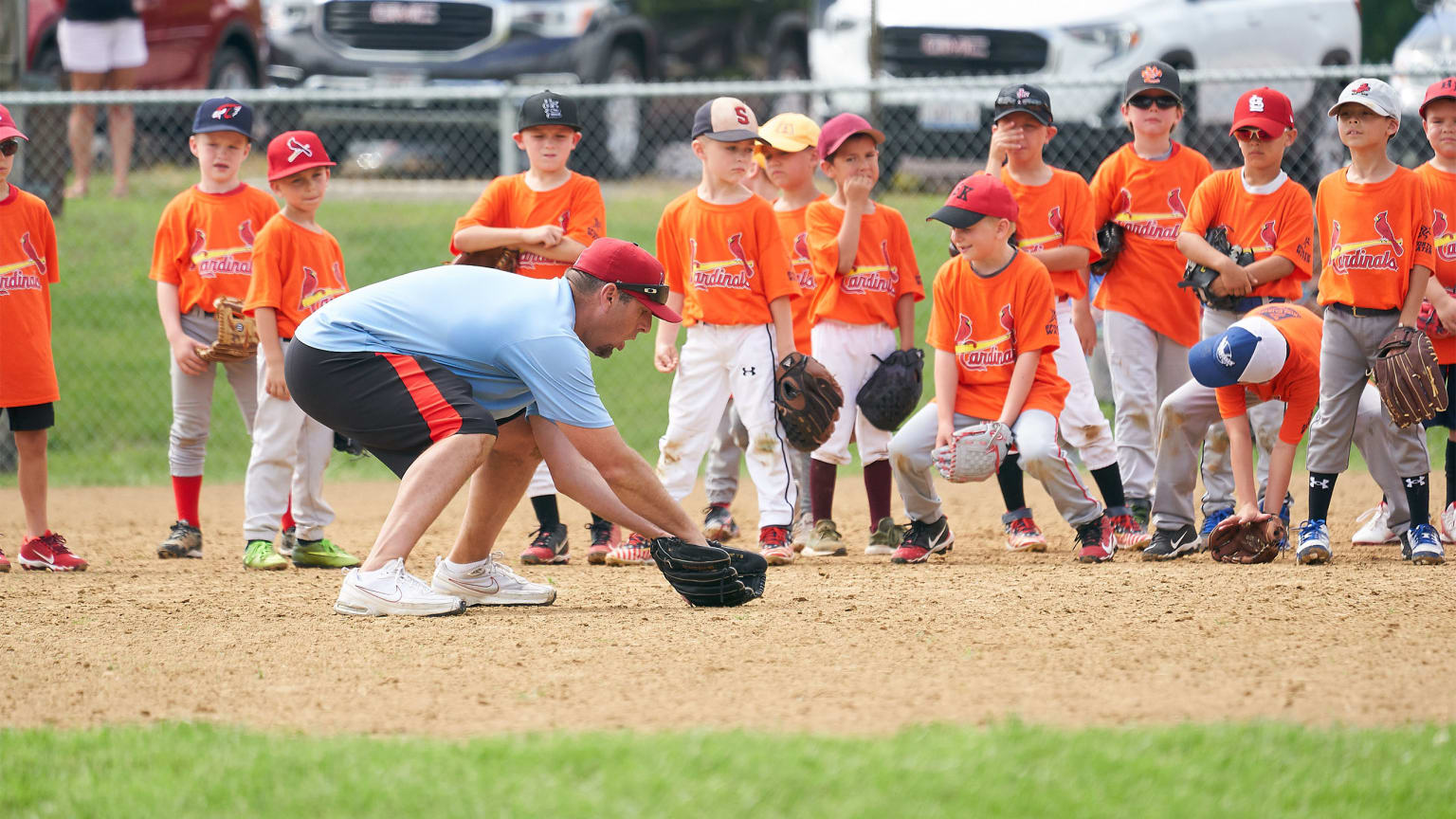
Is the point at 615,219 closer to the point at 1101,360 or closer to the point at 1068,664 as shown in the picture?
the point at 1101,360

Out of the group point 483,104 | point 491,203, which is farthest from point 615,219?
point 491,203

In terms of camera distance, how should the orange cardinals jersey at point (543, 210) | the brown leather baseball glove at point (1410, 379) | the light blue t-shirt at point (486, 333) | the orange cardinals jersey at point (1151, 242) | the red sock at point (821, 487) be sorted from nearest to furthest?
1. the light blue t-shirt at point (486, 333)
2. the brown leather baseball glove at point (1410, 379)
3. the orange cardinals jersey at point (543, 210)
4. the orange cardinals jersey at point (1151, 242)
5. the red sock at point (821, 487)

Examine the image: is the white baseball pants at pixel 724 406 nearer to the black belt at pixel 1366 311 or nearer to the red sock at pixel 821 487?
the red sock at pixel 821 487

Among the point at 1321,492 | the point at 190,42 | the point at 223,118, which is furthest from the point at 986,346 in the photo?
the point at 190,42

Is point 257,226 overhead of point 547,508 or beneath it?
overhead

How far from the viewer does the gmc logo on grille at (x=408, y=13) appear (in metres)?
12.0

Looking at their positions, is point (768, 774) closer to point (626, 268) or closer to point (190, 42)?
point (626, 268)

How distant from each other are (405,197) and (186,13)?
9.19 feet

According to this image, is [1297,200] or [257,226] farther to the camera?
[257,226]

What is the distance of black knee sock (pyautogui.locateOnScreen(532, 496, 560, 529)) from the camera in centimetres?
643

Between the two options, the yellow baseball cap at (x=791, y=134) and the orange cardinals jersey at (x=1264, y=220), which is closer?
the orange cardinals jersey at (x=1264, y=220)

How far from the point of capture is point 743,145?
6.19 metres

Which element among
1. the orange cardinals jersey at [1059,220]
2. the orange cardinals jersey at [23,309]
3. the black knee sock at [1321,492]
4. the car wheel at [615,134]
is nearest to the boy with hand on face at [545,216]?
the orange cardinals jersey at [23,309]

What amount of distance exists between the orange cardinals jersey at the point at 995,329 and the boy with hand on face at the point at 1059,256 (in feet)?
0.90
